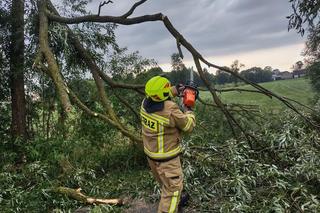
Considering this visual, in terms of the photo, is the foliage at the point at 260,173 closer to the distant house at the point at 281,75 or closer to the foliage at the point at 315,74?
the foliage at the point at 315,74

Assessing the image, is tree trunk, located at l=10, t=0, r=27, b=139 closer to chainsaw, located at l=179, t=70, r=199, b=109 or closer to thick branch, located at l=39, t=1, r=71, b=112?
thick branch, located at l=39, t=1, r=71, b=112

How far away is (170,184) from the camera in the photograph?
4.77 metres

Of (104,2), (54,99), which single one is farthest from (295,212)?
(54,99)

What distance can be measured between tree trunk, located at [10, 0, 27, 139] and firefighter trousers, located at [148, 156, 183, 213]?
5.07m

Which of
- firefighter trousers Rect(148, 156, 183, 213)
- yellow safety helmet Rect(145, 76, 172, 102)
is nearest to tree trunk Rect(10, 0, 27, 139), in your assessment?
firefighter trousers Rect(148, 156, 183, 213)

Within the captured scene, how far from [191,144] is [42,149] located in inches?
101

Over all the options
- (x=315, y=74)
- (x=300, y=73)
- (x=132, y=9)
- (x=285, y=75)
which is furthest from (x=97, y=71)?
(x=285, y=75)

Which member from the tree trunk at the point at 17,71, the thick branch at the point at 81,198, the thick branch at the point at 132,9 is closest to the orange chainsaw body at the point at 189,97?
the thick branch at the point at 81,198

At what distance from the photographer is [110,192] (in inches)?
258

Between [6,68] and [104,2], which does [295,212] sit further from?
[6,68]

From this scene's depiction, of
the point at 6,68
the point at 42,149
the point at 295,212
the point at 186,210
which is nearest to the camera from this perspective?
the point at 295,212

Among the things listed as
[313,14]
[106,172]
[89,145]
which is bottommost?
[106,172]

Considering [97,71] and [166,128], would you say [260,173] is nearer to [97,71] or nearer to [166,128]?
[166,128]

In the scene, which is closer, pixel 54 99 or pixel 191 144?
pixel 191 144
